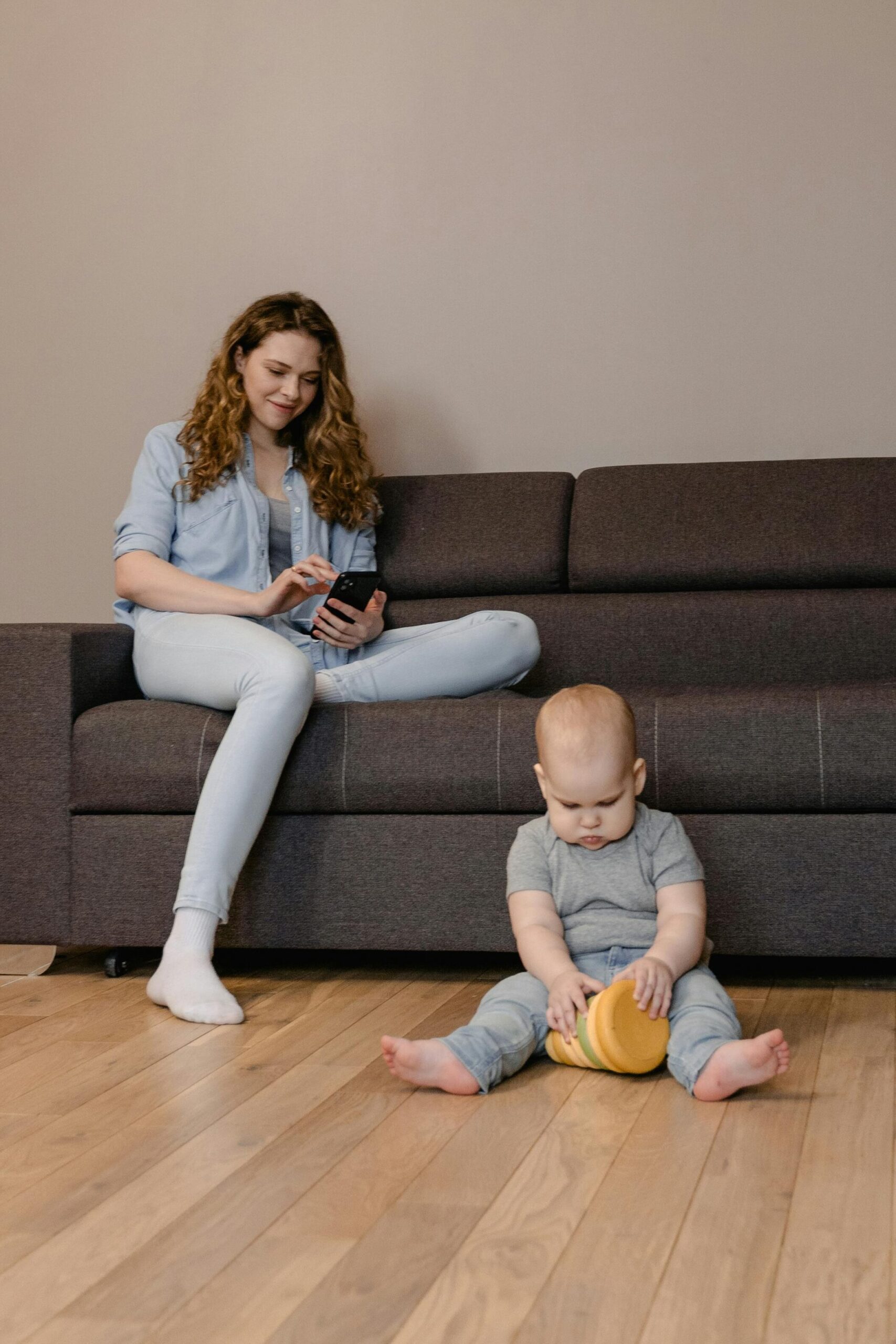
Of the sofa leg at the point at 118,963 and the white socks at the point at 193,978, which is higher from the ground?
the white socks at the point at 193,978

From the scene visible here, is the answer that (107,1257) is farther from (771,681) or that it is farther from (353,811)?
(771,681)

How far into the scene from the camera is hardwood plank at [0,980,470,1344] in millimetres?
1055

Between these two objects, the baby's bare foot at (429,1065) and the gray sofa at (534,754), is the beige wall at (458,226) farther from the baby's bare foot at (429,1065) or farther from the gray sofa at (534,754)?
the baby's bare foot at (429,1065)

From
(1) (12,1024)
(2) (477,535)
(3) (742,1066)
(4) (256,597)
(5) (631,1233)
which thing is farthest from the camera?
(2) (477,535)

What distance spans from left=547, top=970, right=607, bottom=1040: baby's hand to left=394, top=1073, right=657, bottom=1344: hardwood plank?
0.07 metres

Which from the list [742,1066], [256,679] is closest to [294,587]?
[256,679]

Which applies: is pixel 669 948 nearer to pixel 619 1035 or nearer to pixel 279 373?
pixel 619 1035

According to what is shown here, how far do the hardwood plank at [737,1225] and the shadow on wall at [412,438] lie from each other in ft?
6.14

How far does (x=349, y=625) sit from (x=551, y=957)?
0.81 m

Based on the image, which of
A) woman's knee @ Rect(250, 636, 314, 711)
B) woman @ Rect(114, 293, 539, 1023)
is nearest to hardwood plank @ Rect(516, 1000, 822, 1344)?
woman @ Rect(114, 293, 539, 1023)

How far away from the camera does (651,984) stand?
159cm

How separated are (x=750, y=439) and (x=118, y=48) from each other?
1.77 metres

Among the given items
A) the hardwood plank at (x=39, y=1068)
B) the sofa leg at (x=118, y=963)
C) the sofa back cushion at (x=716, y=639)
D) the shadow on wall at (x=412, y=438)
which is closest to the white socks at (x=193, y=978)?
the hardwood plank at (x=39, y=1068)

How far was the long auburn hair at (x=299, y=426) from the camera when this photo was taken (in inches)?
97.0
